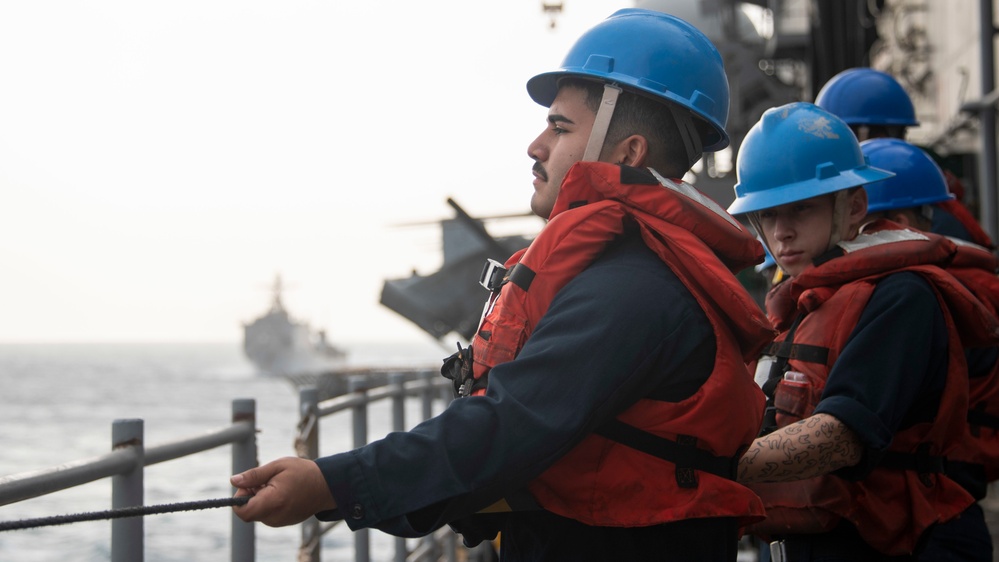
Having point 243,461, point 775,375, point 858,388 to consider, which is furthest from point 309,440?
point 858,388

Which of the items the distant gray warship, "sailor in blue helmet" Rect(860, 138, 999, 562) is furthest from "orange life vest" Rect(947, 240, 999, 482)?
the distant gray warship

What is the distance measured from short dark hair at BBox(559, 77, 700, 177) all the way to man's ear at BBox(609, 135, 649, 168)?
0.06 ft

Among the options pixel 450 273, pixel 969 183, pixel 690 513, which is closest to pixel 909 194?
pixel 690 513

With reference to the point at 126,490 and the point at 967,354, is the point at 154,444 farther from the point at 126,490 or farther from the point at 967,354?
the point at 967,354

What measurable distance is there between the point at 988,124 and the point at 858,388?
6.55 meters

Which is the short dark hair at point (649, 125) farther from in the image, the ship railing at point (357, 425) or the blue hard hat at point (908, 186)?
the ship railing at point (357, 425)

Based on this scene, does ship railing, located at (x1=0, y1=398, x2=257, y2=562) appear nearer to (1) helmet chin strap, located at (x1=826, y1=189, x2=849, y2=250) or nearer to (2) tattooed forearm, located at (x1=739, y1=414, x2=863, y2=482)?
(2) tattooed forearm, located at (x1=739, y1=414, x2=863, y2=482)

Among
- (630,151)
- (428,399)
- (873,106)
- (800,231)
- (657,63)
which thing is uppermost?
(873,106)

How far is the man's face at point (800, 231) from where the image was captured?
2891mm

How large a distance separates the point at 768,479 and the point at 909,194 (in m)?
1.61

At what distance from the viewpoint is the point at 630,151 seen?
6.72 ft

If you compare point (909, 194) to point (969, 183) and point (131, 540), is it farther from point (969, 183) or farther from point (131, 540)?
point (969, 183)

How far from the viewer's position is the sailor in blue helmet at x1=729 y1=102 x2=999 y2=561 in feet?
7.90

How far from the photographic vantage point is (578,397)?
172 centimetres
